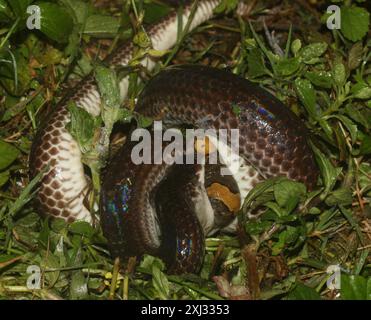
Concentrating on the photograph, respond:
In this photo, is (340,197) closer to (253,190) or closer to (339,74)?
(253,190)

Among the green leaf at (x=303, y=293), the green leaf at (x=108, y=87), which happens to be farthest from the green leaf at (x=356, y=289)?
the green leaf at (x=108, y=87)

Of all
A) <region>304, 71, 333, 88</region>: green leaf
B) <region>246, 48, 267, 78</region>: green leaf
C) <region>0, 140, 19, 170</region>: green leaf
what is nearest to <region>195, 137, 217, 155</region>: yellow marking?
<region>246, 48, 267, 78</region>: green leaf

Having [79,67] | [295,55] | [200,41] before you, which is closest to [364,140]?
[295,55]

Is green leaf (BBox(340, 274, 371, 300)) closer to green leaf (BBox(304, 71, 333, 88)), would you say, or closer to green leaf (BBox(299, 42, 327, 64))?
green leaf (BBox(304, 71, 333, 88))

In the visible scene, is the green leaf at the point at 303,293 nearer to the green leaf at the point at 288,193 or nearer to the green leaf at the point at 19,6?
the green leaf at the point at 288,193

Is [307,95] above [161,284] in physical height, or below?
above

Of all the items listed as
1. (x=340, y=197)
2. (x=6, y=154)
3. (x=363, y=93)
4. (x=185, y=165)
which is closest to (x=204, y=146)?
(x=185, y=165)

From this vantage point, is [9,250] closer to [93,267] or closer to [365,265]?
[93,267]
